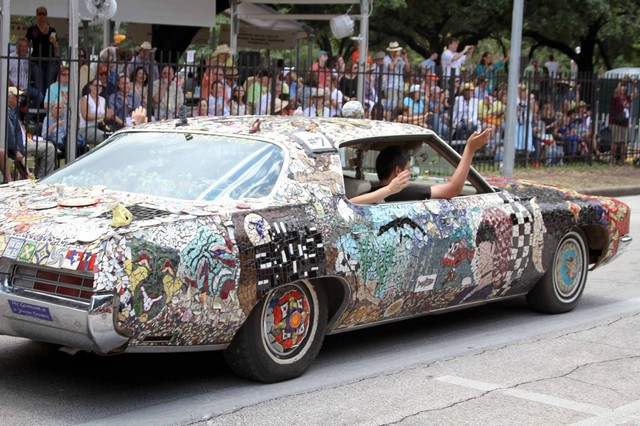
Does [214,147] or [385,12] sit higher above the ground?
[385,12]

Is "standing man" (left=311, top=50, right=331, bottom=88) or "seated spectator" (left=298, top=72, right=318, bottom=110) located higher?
"standing man" (left=311, top=50, right=331, bottom=88)

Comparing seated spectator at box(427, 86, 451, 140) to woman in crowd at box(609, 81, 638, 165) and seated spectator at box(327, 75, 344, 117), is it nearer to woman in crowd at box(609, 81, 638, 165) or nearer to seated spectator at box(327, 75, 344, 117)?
seated spectator at box(327, 75, 344, 117)

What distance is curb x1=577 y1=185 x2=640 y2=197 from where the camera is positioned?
18.7 meters

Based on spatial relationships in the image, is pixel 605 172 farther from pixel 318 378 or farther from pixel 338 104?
pixel 318 378

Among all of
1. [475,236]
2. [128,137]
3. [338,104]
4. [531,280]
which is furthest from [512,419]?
[338,104]

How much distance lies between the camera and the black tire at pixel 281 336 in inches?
215

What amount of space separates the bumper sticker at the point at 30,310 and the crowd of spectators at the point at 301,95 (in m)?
7.62

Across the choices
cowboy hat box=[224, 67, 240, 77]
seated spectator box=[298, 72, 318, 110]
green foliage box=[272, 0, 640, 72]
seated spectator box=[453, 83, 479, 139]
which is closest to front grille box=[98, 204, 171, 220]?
cowboy hat box=[224, 67, 240, 77]

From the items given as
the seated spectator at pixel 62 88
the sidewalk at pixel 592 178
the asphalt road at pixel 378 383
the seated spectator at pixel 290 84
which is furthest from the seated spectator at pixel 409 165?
the sidewalk at pixel 592 178

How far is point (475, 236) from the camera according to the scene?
670 cm

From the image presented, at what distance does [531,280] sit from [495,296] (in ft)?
1.32

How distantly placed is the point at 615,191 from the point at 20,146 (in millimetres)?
11332

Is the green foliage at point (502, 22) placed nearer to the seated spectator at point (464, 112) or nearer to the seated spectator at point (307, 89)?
the seated spectator at point (464, 112)

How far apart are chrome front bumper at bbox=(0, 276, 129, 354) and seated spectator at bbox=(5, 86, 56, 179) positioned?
7528mm
